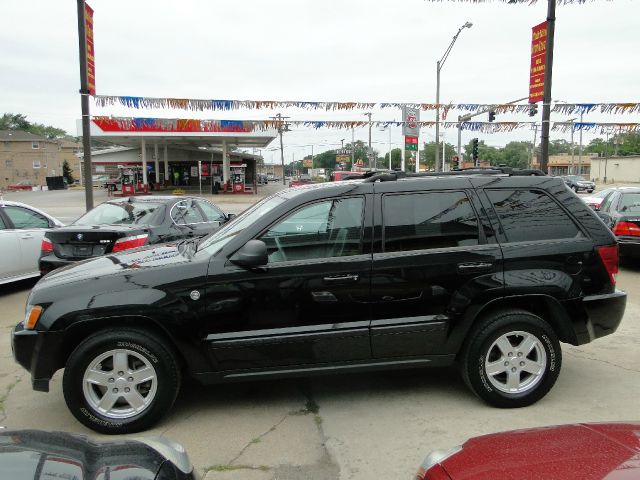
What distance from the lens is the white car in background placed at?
763 cm

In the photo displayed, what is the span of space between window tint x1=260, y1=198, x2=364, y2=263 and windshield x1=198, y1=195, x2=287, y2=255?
24 centimetres

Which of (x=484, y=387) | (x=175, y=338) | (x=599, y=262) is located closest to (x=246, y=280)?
(x=175, y=338)

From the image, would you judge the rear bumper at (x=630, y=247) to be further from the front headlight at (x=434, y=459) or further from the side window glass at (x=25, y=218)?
the side window glass at (x=25, y=218)

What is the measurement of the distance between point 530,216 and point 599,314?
3.07 feet

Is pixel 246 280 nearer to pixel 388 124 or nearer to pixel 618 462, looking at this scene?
pixel 618 462

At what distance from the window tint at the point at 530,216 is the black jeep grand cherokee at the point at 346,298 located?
0.04 ft

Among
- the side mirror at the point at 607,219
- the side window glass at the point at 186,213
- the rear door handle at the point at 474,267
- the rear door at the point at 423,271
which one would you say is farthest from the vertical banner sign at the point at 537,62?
the rear door handle at the point at 474,267

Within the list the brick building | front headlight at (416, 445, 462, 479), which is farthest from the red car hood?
the brick building

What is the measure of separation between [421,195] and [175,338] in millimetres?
2094

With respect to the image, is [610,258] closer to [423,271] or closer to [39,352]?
[423,271]

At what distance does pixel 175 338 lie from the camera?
11.7 ft

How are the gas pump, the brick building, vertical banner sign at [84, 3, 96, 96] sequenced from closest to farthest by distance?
vertical banner sign at [84, 3, 96, 96]
the gas pump
the brick building

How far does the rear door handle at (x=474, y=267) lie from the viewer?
149 inches

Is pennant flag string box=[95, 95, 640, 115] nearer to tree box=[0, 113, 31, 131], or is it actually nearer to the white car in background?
the white car in background
